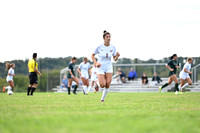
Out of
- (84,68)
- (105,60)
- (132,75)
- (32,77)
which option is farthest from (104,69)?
(132,75)

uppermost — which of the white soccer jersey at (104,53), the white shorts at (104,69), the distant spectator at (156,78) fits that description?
the white soccer jersey at (104,53)

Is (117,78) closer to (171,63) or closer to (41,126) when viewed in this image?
(171,63)

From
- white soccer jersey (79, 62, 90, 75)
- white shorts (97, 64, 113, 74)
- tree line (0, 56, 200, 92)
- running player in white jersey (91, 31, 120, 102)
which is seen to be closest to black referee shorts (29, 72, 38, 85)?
white soccer jersey (79, 62, 90, 75)

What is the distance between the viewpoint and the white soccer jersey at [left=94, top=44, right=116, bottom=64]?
1319 cm

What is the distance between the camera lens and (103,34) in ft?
43.7

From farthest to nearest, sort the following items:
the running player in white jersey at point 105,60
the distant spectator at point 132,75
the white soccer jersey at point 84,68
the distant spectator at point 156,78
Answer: the distant spectator at point 132,75 < the distant spectator at point 156,78 < the white soccer jersey at point 84,68 < the running player in white jersey at point 105,60

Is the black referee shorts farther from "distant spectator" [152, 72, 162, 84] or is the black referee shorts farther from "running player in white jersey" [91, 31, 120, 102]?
"distant spectator" [152, 72, 162, 84]

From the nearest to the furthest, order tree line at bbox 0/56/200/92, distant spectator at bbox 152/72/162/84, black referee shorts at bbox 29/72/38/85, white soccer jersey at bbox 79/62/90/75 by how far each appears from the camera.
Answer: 1. black referee shorts at bbox 29/72/38/85
2. white soccer jersey at bbox 79/62/90/75
3. distant spectator at bbox 152/72/162/84
4. tree line at bbox 0/56/200/92

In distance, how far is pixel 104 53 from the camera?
→ 13.2m

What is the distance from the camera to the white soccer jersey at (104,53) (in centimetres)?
1319

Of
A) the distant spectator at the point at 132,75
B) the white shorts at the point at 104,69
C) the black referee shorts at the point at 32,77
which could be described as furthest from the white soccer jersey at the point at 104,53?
the distant spectator at the point at 132,75

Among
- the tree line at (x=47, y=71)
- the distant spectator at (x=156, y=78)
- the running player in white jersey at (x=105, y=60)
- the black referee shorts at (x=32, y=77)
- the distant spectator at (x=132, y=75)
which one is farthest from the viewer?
the tree line at (x=47, y=71)

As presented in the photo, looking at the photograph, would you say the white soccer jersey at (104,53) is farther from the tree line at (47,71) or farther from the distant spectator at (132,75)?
the tree line at (47,71)

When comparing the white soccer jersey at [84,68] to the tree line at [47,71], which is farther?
the tree line at [47,71]
